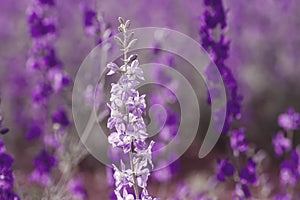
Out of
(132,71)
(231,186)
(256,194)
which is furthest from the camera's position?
(231,186)

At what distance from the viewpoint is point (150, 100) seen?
4758 mm

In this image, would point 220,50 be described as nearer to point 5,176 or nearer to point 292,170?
point 292,170

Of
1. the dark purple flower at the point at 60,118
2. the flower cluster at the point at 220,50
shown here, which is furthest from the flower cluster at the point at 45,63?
the flower cluster at the point at 220,50

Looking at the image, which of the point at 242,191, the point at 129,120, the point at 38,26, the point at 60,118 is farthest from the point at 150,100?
the point at 129,120

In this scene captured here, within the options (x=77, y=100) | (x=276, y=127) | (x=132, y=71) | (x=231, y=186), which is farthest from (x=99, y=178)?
(x=132, y=71)

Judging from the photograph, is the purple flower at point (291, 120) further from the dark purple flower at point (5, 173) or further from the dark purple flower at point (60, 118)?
the dark purple flower at point (5, 173)

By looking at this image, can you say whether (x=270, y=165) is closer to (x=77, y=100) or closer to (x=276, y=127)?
(x=276, y=127)

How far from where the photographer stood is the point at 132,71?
2479 millimetres

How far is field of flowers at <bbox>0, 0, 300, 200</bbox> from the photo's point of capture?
3699 millimetres

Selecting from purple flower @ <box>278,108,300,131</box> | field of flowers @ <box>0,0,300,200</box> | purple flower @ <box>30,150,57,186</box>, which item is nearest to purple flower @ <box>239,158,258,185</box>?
field of flowers @ <box>0,0,300,200</box>

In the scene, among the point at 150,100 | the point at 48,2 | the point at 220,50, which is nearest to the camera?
the point at 220,50

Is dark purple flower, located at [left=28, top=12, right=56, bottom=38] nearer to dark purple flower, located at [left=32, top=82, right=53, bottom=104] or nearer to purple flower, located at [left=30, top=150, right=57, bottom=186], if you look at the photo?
dark purple flower, located at [left=32, top=82, right=53, bottom=104]

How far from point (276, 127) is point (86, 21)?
3.48 metres

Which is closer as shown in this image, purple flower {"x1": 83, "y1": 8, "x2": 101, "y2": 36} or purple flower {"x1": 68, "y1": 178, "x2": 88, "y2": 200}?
purple flower {"x1": 83, "y1": 8, "x2": 101, "y2": 36}
